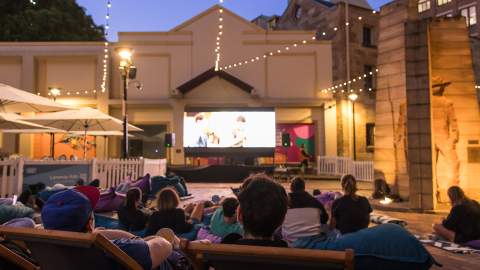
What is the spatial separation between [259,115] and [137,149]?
8254mm

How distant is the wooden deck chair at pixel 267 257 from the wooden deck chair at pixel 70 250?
0.46m

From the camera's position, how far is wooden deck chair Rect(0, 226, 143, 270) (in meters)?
2.09

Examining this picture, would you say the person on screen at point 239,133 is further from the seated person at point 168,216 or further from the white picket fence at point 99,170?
the seated person at point 168,216

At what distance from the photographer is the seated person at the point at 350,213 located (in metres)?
5.14

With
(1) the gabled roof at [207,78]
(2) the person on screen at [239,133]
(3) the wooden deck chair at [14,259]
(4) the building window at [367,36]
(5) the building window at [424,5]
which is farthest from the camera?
(5) the building window at [424,5]

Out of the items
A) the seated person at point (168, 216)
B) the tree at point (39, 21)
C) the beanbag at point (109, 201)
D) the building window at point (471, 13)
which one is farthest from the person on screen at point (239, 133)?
the building window at point (471, 13)

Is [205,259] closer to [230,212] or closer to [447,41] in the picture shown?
[230,212]

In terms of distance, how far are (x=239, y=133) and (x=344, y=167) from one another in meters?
5.31

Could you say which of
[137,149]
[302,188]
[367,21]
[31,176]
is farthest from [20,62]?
[302,188]

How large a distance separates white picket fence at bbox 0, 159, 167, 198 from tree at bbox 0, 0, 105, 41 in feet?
63.5

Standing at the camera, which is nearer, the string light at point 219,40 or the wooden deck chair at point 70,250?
the wooden deck chair at point 70,250

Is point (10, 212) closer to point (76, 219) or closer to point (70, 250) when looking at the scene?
point (76, 219)

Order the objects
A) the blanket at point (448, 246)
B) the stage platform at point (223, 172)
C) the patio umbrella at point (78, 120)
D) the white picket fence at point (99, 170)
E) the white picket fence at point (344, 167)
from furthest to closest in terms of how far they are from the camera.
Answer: the white picket fence at point (344, 167) < the stage platform at point (223, 172) < the patio umbrella at point (78, 120) < the white picket fence at point (99, 170) < the blanket at point (448, 246)

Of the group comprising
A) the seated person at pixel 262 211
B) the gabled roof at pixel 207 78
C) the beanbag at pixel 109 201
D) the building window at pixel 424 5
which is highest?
the building window at pixel 424 5
